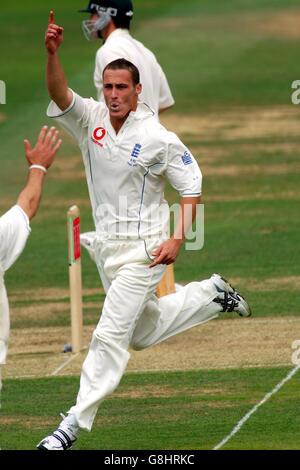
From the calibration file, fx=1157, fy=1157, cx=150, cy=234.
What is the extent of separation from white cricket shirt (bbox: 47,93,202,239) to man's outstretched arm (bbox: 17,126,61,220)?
35.7 inches

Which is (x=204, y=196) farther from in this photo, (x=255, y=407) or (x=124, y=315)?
(x=124, y=315)

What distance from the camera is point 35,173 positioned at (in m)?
6.48

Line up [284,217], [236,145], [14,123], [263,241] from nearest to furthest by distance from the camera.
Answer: [263,241] < [284,217] < [236,145] < [14,123]

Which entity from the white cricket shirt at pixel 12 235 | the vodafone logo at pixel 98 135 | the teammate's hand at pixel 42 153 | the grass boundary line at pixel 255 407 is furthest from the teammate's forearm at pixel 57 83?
the grass boundary line at pixel 255 407

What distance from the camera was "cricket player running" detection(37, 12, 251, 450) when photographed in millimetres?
7309

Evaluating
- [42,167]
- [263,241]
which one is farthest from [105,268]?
[263,241]

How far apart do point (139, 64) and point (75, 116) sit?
2.37 m

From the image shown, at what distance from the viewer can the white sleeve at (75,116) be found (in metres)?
7.57

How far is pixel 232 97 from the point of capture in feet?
83.4

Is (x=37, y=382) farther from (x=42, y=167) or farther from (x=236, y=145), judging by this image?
(x=236, y=145)

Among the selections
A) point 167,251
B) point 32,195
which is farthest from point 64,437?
point 32,195

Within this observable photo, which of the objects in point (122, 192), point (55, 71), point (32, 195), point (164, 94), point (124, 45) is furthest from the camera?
point (164, 94)

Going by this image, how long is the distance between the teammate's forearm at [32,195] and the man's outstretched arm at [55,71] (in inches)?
43.9
